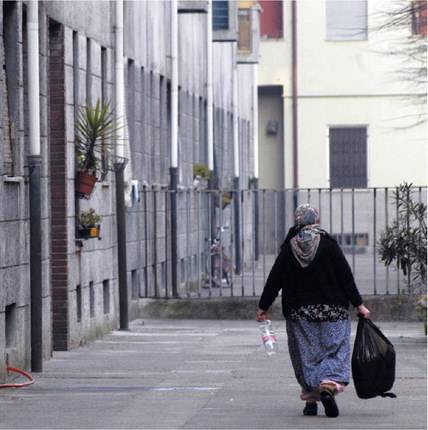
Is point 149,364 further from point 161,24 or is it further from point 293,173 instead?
point 293,173

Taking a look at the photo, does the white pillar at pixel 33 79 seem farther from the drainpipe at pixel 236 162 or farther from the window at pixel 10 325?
the drainpipe at pixel 236 162

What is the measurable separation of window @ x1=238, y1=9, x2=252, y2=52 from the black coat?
29588mm

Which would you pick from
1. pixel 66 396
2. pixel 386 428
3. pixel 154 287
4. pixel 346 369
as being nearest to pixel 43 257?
pixel 66 396

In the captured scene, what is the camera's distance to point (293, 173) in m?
52.6

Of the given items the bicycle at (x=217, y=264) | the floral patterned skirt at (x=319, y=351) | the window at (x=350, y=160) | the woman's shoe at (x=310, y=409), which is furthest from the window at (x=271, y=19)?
the woman's shoe at (x=310, y=409)

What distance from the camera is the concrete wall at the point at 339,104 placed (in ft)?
170

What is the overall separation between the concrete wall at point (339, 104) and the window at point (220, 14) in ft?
47.0

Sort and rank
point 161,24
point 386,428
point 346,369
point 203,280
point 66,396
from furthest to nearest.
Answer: point 203,280 → point 161,24 → point 66,396 → point 346,369 → point 386,428

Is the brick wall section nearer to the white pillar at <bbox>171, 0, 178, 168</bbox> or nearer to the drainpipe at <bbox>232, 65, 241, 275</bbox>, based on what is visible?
the white pillar at <bbox>171, 0, 178, 168</bbox>

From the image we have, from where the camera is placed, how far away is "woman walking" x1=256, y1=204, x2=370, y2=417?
45.6 feet

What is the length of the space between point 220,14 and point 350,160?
15768 mm

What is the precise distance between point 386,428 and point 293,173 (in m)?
40.1

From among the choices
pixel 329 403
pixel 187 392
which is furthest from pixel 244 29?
pixel 329 403

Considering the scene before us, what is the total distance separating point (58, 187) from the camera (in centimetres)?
2042
